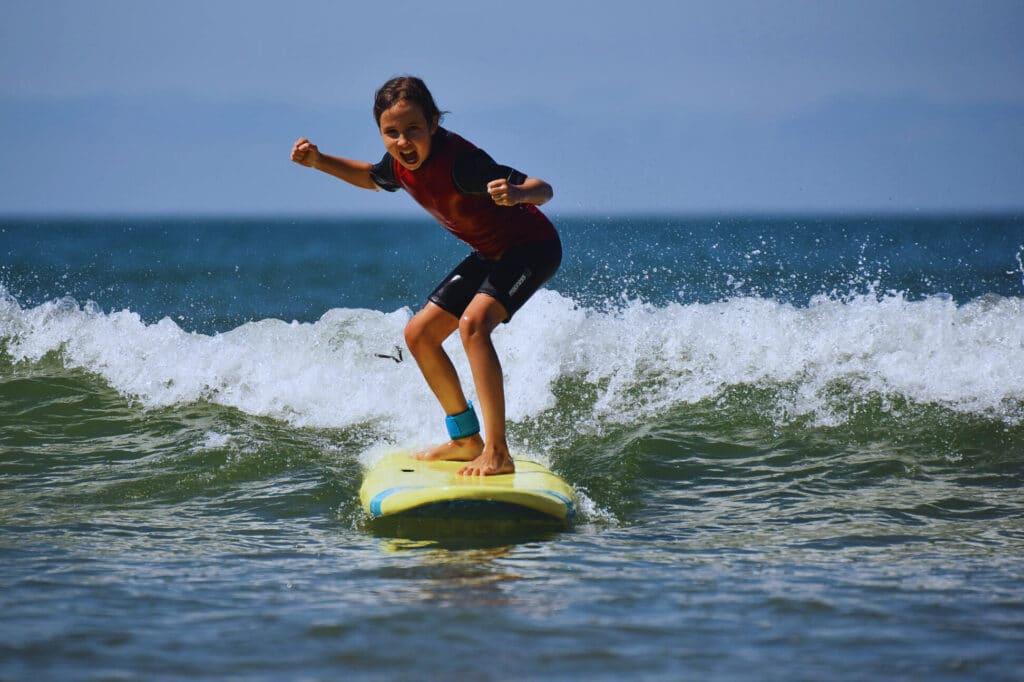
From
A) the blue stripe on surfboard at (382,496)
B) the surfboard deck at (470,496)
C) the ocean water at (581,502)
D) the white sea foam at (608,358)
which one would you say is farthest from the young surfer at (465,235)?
the white sea foam at (608,358)

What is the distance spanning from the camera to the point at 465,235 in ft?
16.0

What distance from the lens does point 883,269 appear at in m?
28.8

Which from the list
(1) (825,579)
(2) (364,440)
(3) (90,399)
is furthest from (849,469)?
(3) (90,399)

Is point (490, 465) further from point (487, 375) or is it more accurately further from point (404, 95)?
point (404, 95)

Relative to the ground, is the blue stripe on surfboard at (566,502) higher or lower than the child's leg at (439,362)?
lower

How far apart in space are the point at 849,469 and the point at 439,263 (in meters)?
26.3

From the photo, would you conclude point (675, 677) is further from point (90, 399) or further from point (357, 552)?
point (90, 399)

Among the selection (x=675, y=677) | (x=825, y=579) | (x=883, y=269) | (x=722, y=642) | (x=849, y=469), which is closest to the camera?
(x=675, y=677)

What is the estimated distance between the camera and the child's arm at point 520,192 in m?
4.27

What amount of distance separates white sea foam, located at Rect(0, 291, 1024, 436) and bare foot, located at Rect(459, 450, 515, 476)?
6.86 ft

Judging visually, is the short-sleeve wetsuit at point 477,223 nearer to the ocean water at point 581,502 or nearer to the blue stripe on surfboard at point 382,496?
the blue stripe on surfboard at point 382,496

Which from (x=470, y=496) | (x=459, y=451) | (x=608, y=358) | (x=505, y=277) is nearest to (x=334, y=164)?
(x=505, y=277)

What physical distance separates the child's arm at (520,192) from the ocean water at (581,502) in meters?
1.29

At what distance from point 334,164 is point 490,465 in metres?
1.50
